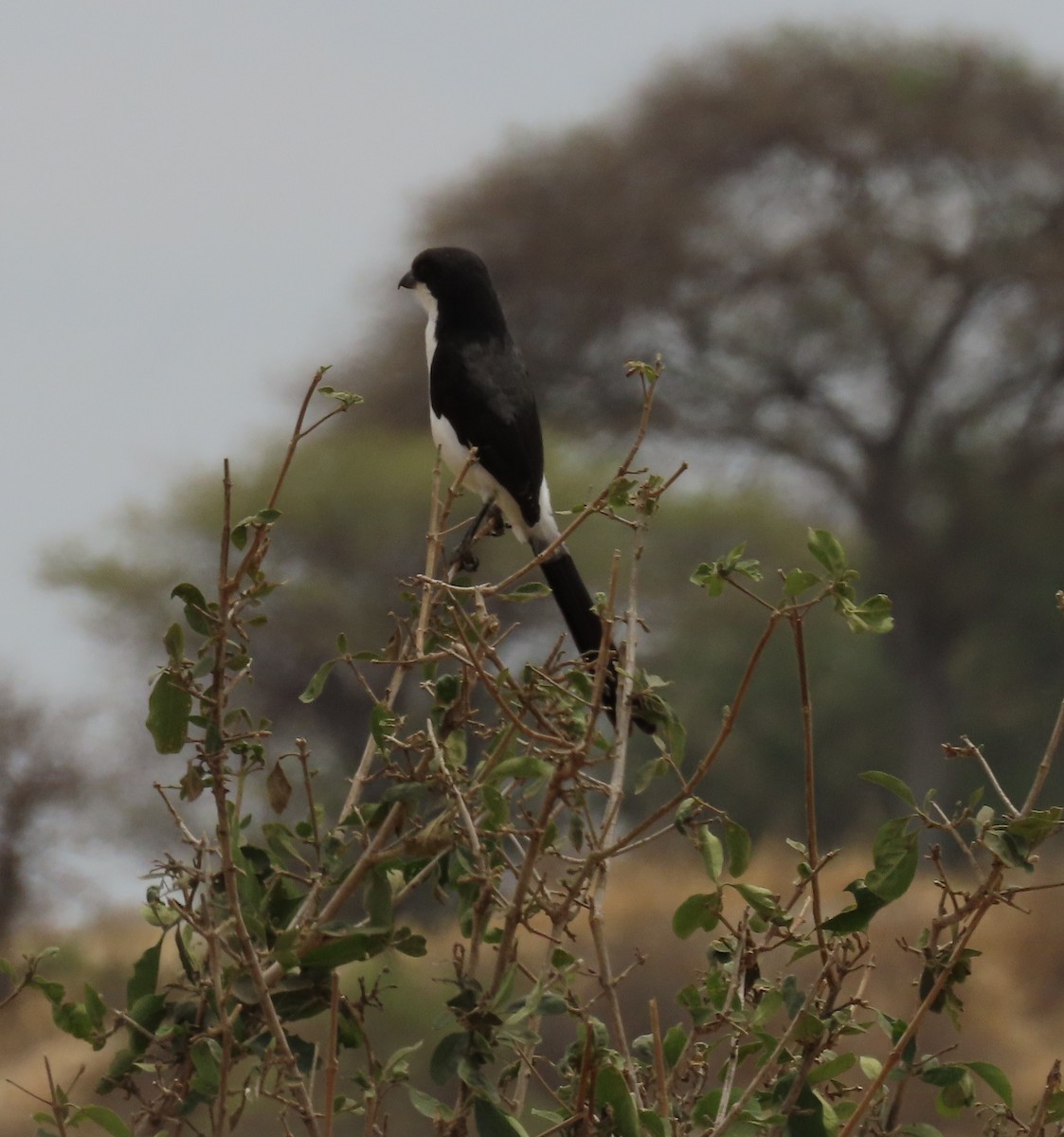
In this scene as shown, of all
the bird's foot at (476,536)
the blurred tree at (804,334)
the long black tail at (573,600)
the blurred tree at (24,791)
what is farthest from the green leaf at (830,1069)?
the blurred tree at (804,334)

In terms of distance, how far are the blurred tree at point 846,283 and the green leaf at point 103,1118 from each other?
1657 cm

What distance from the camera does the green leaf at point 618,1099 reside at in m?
1.25

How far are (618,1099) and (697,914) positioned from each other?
0.58 feet

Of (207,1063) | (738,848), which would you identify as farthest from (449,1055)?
(738,848)

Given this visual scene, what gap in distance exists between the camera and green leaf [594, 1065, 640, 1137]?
4.10ft

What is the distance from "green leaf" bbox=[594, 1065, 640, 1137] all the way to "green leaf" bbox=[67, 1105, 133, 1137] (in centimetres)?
31

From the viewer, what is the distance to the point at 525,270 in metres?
17.9

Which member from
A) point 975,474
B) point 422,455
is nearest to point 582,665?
point 422,455

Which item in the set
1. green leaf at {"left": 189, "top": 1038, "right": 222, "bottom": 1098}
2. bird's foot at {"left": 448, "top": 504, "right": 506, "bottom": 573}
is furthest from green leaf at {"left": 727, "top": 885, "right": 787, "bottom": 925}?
bird's foot at {"left": 448, "top": 504, "right": 506, "bottom": 573}

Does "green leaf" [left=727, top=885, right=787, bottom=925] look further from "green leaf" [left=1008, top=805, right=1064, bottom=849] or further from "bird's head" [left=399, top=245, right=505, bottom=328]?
"bird's head" [left=399, top=245, right=505, bottom=328]

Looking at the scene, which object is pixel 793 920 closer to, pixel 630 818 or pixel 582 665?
pixel 582 665

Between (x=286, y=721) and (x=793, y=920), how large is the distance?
15473 millimetres

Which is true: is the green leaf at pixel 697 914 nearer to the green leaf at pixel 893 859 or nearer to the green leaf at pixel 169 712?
the green leaf at pixel 893 859

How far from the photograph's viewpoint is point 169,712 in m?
1.34
